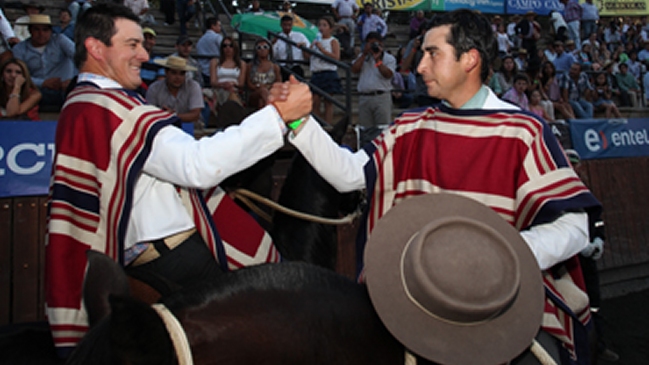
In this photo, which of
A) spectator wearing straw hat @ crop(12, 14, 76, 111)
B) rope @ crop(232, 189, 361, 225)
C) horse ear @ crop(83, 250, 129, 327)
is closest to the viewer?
horse ear @ crop(83, 250, 129, 327)

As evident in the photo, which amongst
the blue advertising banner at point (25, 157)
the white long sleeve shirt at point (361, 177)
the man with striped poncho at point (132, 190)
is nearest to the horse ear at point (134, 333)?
the man with striped poncho at point (132, 190)

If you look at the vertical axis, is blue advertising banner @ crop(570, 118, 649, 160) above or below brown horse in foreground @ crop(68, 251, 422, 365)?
below

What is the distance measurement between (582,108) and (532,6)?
6.65 m

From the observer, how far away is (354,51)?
11.7m

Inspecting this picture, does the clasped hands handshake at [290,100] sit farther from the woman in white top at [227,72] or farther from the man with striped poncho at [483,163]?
the woman in white top at [227,72]

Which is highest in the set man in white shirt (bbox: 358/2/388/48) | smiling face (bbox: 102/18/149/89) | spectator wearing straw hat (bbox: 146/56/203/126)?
smiling face (bbox: 102/18/149/89)

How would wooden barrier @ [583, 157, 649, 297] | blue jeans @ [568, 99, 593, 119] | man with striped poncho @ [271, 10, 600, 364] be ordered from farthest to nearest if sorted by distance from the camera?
blue jeans @ [568, 99, 593, 119], wooden barrier @ [583, 157, 649, 297], man with striped poncho @ [271, 10, 600, 364]

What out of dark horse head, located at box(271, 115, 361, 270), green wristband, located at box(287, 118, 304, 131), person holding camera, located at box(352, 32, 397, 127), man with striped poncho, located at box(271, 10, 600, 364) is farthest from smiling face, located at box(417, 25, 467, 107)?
Result: person holding camera, located at box(352, 32, 397, 127)

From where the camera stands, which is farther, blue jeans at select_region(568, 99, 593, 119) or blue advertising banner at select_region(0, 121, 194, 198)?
blue jeans at select_region(568, 99, 593, 119)

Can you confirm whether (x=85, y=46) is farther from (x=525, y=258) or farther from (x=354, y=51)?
(x=354, y=51)

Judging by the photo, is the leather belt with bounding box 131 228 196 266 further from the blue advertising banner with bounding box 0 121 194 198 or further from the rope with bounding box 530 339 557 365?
the blue advertising banner with bounding box 0 121 194 198

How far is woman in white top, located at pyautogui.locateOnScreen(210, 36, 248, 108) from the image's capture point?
729cm

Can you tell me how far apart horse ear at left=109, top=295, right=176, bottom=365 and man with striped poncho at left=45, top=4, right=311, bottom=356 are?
34.6 inches

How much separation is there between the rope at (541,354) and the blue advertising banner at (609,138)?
21.9 ft
